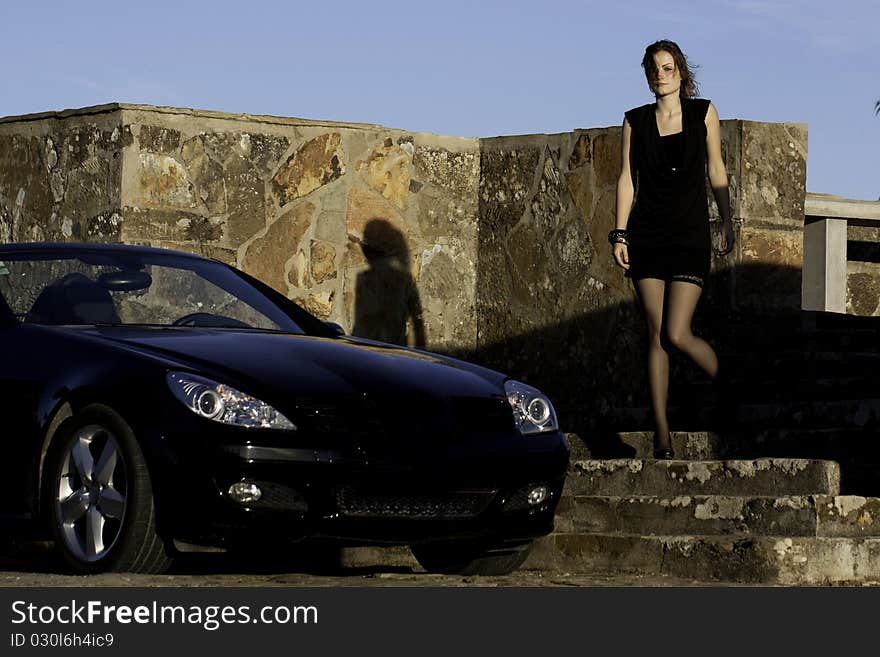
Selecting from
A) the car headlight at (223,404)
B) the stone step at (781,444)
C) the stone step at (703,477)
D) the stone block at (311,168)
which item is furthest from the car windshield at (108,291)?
the stone block at (311,168)

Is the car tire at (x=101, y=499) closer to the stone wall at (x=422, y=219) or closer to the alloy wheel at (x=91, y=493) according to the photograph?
the alloy wheel at (x=91, y=493)

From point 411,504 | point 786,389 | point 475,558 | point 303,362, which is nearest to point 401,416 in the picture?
point 411,504

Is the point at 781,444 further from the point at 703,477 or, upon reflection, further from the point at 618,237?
the point at 618,237

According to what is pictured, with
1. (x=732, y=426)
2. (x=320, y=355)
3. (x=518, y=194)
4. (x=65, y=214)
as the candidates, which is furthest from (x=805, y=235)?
(x=320, y=355)

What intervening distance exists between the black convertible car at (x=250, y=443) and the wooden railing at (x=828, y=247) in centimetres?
546

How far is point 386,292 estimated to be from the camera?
13141mm

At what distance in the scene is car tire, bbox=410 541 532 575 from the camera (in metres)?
7.78

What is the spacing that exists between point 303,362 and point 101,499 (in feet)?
2.87

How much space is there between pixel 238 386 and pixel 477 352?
663cm

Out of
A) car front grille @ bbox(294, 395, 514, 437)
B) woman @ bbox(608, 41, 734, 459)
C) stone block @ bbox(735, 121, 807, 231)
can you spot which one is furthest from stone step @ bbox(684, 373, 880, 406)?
car front grille @ bbox(294, 395, 514, 437)

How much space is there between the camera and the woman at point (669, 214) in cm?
903

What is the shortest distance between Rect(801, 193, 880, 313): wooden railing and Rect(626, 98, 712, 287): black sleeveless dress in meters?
3.61

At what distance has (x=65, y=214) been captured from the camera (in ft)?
41.4
